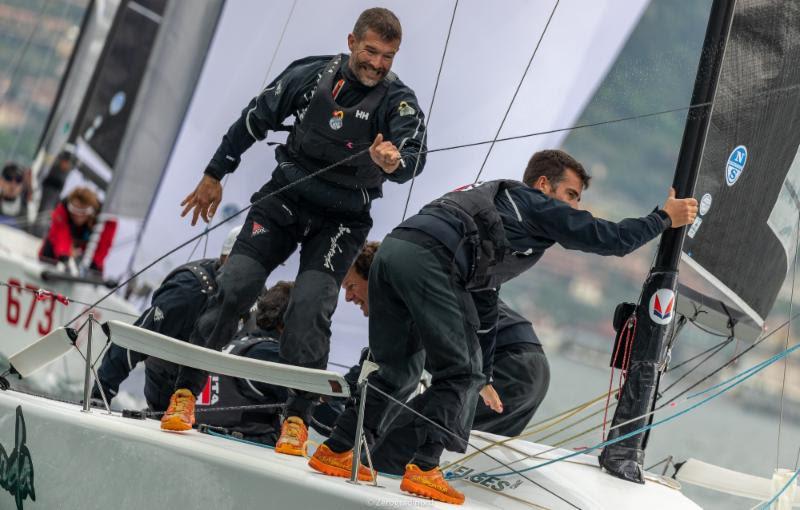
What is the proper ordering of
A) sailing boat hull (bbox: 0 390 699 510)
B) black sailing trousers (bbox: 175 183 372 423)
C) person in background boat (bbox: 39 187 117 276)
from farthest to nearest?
1. person in background boat (bbox: 39 187 117 276)
2. black sailing trousers (bbox: 175 183 372 423)
3. sailing boat hull (bbox: 0 390 699 510)

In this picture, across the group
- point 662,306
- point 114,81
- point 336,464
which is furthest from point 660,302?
point 114,81

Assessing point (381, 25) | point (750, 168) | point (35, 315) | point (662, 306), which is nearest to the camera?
point (381, 25)

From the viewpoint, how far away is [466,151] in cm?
354

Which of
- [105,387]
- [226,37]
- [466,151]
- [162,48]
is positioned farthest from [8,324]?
[466,151]

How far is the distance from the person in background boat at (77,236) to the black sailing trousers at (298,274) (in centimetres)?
349

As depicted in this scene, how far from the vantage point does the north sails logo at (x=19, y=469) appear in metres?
2.81

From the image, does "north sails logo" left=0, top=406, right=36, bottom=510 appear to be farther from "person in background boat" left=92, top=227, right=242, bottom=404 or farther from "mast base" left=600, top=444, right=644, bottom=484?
"mast base" left=600, top=444, right=644, bottom=484

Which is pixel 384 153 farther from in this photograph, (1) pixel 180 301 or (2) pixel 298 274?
(1) pixel 180 301

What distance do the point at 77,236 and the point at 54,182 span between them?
1803 mm

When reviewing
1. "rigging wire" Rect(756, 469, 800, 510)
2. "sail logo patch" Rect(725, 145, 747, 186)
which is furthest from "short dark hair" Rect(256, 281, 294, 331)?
"rigging wire" Rect(756, 469, 800, 510)

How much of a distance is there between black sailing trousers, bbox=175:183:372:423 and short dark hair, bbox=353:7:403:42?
0.47 metres

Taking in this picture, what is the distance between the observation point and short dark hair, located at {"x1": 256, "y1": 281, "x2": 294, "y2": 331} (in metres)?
3.38

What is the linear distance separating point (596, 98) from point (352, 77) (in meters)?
1.10

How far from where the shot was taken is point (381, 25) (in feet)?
9.68
